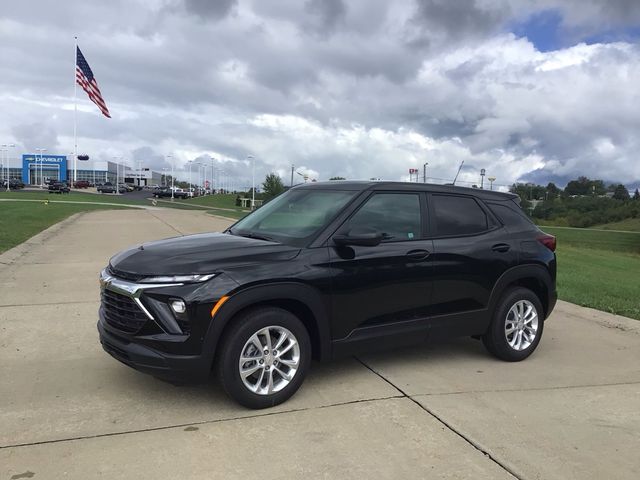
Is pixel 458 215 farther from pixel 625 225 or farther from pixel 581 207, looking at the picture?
pixel 581 207

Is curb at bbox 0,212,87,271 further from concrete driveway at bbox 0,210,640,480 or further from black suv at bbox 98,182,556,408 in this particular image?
black suv at bbox 98,182,556,408

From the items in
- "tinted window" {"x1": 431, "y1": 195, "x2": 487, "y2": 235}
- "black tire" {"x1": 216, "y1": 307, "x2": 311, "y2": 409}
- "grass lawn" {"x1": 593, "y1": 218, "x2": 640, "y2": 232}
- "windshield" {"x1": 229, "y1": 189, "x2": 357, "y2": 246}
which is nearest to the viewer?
"black tire" {"x1": 216, "y1": 307, "x2": 311, "y2": 409}

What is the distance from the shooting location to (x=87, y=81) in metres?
47.8

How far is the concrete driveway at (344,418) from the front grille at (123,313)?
605mm

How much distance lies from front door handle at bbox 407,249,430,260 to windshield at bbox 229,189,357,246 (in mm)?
716

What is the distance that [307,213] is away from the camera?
496 cm

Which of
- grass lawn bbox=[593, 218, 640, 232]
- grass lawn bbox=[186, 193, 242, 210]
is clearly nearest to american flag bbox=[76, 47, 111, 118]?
grass lawn bbox=[186, 193, 242, 210]

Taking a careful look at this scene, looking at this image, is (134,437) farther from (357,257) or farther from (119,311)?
(357,257)

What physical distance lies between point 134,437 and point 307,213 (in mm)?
2307

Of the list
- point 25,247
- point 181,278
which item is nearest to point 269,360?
point 181,278

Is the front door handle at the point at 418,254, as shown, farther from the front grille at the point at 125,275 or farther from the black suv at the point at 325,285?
the front grille at the point at 125,275

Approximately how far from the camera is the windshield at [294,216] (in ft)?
15.3

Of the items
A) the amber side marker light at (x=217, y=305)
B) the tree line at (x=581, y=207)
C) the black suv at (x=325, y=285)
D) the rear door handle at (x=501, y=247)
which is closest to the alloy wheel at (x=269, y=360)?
the black suv at (x=325, y=285)

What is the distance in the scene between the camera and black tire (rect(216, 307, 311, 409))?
13.0 feet
